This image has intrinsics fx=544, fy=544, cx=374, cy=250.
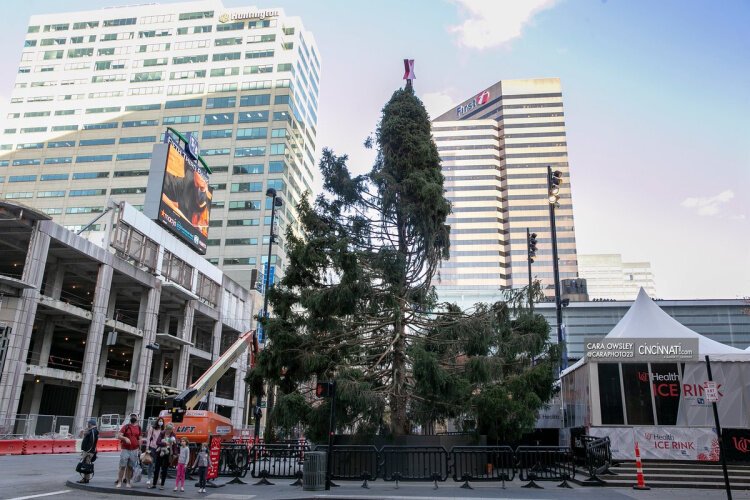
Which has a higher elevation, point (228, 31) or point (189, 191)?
point (228, 31)

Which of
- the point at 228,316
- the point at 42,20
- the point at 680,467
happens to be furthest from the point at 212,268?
the point at 42,20

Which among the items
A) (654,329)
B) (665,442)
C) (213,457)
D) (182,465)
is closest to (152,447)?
(182,465)

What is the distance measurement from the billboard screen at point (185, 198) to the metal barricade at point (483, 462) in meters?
37.7

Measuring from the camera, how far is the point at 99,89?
100000mm

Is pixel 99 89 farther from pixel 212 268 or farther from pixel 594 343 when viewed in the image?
pixel 594 343

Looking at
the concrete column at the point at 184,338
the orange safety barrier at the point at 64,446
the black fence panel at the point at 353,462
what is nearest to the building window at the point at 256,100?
the concrete column at the point at 184,338

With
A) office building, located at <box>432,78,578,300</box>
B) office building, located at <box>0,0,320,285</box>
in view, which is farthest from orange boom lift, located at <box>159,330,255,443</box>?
office building, located at <box>432,78,578,300</box>

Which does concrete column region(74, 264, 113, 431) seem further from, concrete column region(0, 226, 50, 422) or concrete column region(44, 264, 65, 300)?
concrete column region(0, 226, 50, 422)

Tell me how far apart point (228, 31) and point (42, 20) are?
119 feet

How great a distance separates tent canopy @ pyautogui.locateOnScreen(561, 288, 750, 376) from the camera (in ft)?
64.0

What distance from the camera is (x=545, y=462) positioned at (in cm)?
1669

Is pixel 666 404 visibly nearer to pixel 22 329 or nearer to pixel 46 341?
pixel 22 329

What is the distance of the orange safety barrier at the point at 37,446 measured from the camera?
27.1m

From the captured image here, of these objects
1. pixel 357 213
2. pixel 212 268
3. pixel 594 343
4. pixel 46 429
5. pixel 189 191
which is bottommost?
pixel 46 429
